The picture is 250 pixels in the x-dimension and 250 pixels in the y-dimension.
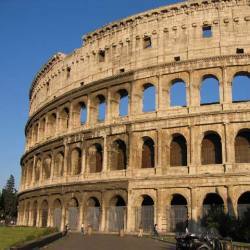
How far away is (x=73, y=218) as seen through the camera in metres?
32.6

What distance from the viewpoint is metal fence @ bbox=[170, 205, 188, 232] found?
27.0 meters

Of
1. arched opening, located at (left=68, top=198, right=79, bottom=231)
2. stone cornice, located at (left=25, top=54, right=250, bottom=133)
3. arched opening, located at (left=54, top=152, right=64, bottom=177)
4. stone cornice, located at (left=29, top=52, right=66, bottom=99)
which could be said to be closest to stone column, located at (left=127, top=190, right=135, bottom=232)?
arched opening, located at (left=68, top=198, right=79, bottom=231)

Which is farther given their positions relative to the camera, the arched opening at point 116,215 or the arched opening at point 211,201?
the arched opening at point 116,215

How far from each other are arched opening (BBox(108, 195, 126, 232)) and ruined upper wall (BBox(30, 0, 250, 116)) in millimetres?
9897

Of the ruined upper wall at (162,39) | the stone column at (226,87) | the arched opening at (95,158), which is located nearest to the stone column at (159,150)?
the stone column at (226,87)

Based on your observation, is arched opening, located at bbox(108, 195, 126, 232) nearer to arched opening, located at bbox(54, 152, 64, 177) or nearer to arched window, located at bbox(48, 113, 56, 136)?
arched opening, located at bbox(54, 152, 64, 177)

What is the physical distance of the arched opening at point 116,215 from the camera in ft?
95.8

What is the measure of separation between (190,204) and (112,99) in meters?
10.4

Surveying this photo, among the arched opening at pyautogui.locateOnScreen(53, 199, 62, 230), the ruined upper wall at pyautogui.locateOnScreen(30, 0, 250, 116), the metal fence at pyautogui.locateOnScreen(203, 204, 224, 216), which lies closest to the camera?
the metal fence at pyautogui.locateOnScreen(203, 204, 224, 216)

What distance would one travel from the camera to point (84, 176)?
32.4 metres

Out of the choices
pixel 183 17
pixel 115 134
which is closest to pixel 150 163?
pixel 115 134

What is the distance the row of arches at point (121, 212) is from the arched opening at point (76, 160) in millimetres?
2424

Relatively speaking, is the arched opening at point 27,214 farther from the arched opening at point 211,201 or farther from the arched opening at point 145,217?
the arched opening at point 211,201

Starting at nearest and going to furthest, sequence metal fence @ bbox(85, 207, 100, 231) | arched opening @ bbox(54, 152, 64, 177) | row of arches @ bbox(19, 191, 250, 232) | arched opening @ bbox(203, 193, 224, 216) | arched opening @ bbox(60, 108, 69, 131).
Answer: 1. arched opening @ bbox(203, 193, 224, 216)
2. row of arches @ bbox(19, 191, 250, 232)
3. metal fence @ bbox(85, 207, 100, 231)
4. arched opening @ bbox(54, 152, 64, 177)
5. arched opening @ bbox(60, 108, 69, 131)
